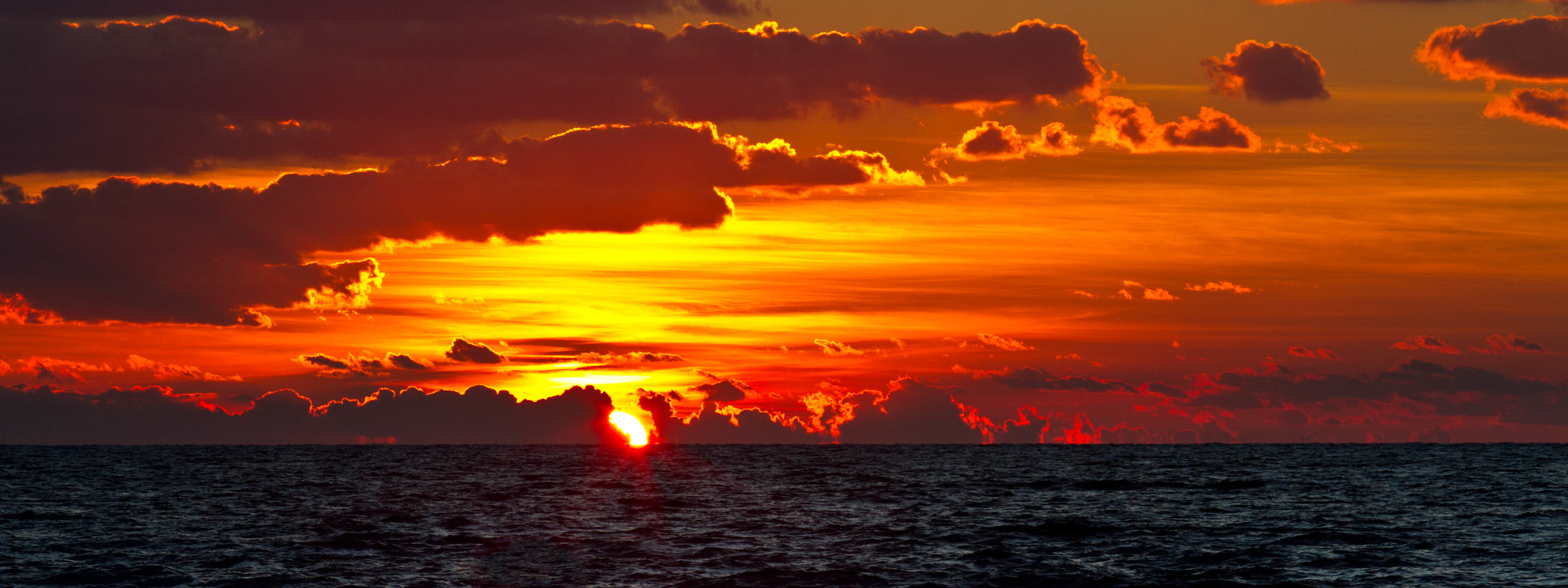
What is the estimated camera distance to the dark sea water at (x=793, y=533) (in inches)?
2217

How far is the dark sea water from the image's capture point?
56312 mm

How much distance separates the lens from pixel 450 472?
166 m

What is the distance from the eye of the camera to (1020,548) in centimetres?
6625

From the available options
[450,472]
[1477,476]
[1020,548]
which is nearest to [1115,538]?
[1020,548]

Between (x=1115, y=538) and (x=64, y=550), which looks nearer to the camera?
(x=64, y=550)

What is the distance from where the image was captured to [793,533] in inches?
2921

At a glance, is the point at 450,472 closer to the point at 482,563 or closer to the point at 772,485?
the point at 772,485

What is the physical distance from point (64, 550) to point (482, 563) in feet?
76.2

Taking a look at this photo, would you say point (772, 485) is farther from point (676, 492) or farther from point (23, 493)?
point (23, 493)

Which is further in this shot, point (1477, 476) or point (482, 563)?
point (1477, 476)

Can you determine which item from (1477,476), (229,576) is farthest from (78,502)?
(1477,476)

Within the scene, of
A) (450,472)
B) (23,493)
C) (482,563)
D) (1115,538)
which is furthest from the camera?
(450,472)

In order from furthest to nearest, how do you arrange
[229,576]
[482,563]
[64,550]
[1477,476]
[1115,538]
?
[1477,476], [1115,538], [64,550], [482,563], [229,576]

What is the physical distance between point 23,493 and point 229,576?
7230 centimetres
